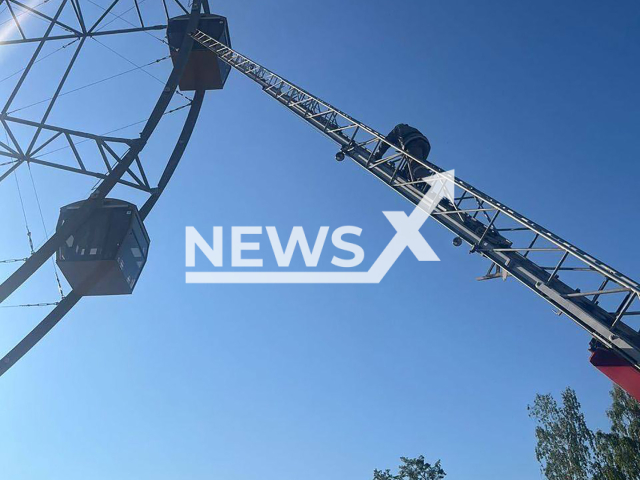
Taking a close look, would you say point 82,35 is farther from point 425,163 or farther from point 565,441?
point 565,441

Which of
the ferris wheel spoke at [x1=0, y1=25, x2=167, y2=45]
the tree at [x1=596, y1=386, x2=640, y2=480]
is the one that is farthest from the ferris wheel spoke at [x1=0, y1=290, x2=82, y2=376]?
the tree at [x1=596, y1=386, x2=640, y2=480]

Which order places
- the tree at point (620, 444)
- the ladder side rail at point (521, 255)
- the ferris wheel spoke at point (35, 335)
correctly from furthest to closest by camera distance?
1. the tree at point (620, 444)
2. the ferris wheel spoke at point (35, 335)
3. the ladder side rail at point (521, 255)

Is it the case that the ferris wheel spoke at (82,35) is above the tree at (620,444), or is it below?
above

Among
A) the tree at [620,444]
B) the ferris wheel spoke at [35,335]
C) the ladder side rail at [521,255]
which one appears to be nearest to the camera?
the ladder side rail at [521,255]

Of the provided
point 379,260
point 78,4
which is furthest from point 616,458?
point 78,4

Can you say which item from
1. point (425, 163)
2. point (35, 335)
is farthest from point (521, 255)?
point (35, 335)

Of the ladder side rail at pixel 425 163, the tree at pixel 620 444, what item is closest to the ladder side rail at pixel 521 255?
the ladder side rail at pixel 425 163

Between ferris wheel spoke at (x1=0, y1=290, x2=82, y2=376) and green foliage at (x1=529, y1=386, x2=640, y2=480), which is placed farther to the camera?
green foliage at (x1=529, y1=386, x2=640, y2=480)

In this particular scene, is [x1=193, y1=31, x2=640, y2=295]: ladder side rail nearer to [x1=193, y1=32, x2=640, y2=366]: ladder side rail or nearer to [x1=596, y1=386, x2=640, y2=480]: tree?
[x1=193, y1=32, x2=640, y2=366]: ladder side rail

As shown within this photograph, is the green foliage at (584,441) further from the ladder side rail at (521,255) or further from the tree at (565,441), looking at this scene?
the ladder side rail at (521,255)

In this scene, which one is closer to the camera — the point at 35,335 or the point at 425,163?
the point at 425,163

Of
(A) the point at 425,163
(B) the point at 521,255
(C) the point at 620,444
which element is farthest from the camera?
(C) the point at 620,444

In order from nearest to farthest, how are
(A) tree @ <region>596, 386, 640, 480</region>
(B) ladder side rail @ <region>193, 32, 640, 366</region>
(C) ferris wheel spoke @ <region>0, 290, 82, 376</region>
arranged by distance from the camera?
1. (B) ladder side rail @ <region>193, 32, 640, 366</region>
2. (C) ferris wheel spoke @ <region>0, 290, 82, 376</region>
3. (A) tree @ <region>596, 386, 640, 480</region>

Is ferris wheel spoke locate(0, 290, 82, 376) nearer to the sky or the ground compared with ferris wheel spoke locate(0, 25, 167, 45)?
nearer to the ground
